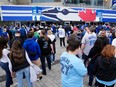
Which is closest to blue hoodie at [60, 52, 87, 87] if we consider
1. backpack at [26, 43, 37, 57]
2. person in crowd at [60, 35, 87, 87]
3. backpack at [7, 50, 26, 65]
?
person in crowd at [60, 35, 87, 87]

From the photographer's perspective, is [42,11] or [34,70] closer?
[34,70]

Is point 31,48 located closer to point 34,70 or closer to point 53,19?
point 34,70

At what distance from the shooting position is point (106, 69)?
4754 millimetres

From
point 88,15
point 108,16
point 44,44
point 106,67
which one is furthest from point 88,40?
point 108,16

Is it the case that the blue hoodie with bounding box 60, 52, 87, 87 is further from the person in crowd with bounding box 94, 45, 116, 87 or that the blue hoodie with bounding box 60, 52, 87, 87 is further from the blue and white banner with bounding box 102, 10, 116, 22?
the blue and white banner with bounding box 102, 10, 116, 22

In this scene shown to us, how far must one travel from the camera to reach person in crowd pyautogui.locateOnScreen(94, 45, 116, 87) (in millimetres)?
4668

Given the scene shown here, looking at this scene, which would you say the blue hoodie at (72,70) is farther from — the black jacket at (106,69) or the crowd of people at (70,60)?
the black jacket at (106,69)

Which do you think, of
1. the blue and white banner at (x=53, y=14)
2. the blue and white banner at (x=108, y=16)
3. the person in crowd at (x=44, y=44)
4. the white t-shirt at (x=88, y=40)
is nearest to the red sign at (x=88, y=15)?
the blue and white banner at (x=53, y=14)

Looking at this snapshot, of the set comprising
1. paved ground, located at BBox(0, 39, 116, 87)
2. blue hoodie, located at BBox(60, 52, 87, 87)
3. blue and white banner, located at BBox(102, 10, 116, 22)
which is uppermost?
blue hoodie, located at BBox(60, 52, 87, 87)

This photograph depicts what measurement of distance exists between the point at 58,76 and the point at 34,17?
17.6 meters

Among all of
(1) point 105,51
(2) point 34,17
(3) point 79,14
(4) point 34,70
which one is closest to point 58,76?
(4) point 34,70

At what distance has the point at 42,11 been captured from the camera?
25.7 m

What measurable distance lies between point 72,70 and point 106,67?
1.30 meters

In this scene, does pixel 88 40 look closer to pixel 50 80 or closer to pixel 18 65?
pixel 50 80
